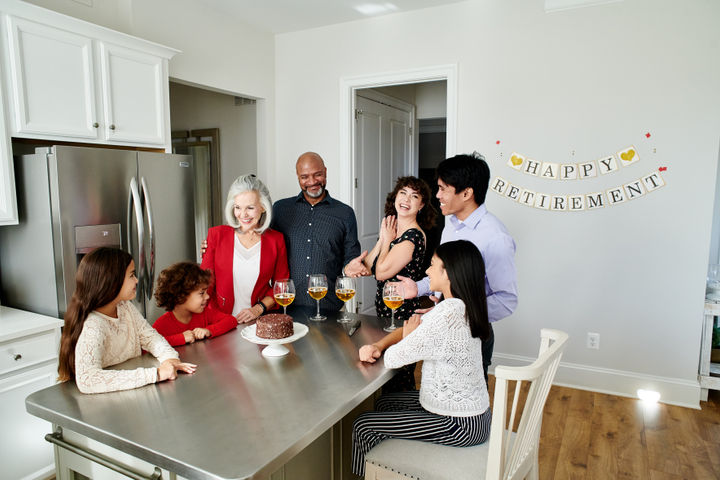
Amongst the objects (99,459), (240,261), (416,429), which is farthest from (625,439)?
(99,459)

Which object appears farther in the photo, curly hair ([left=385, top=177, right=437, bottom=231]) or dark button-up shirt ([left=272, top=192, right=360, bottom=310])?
dark button-up shirt ([left=272, top=192, right=360, bottom=310])

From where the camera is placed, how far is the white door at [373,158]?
4.26 m

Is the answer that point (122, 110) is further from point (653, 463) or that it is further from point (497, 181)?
point (653, 463)

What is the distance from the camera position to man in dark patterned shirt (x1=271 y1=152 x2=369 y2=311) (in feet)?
7.80

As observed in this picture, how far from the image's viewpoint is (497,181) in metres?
3.43

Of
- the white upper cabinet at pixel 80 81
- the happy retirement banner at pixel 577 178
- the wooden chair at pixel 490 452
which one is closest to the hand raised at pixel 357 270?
the wooden chair at pixel 490 452

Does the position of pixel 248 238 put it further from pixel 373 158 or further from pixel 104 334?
pixel 373 158

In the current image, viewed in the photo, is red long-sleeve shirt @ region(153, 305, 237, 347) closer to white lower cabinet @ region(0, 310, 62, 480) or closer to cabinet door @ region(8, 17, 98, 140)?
white lower cabinet @ region(0, 310, 62, 480)

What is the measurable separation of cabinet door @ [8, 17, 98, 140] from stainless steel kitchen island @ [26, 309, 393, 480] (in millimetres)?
1519

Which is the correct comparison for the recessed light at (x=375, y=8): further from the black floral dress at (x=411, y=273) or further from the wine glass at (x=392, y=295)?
the wine glass at (x=392, y=295)

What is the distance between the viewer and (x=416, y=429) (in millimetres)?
1521

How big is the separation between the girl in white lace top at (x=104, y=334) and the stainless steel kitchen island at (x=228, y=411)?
0.10 ft

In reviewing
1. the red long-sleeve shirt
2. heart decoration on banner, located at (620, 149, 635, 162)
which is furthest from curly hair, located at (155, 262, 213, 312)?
heart decoration on banner, located at (620, 149, 635, 162)

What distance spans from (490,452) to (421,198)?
116cm
